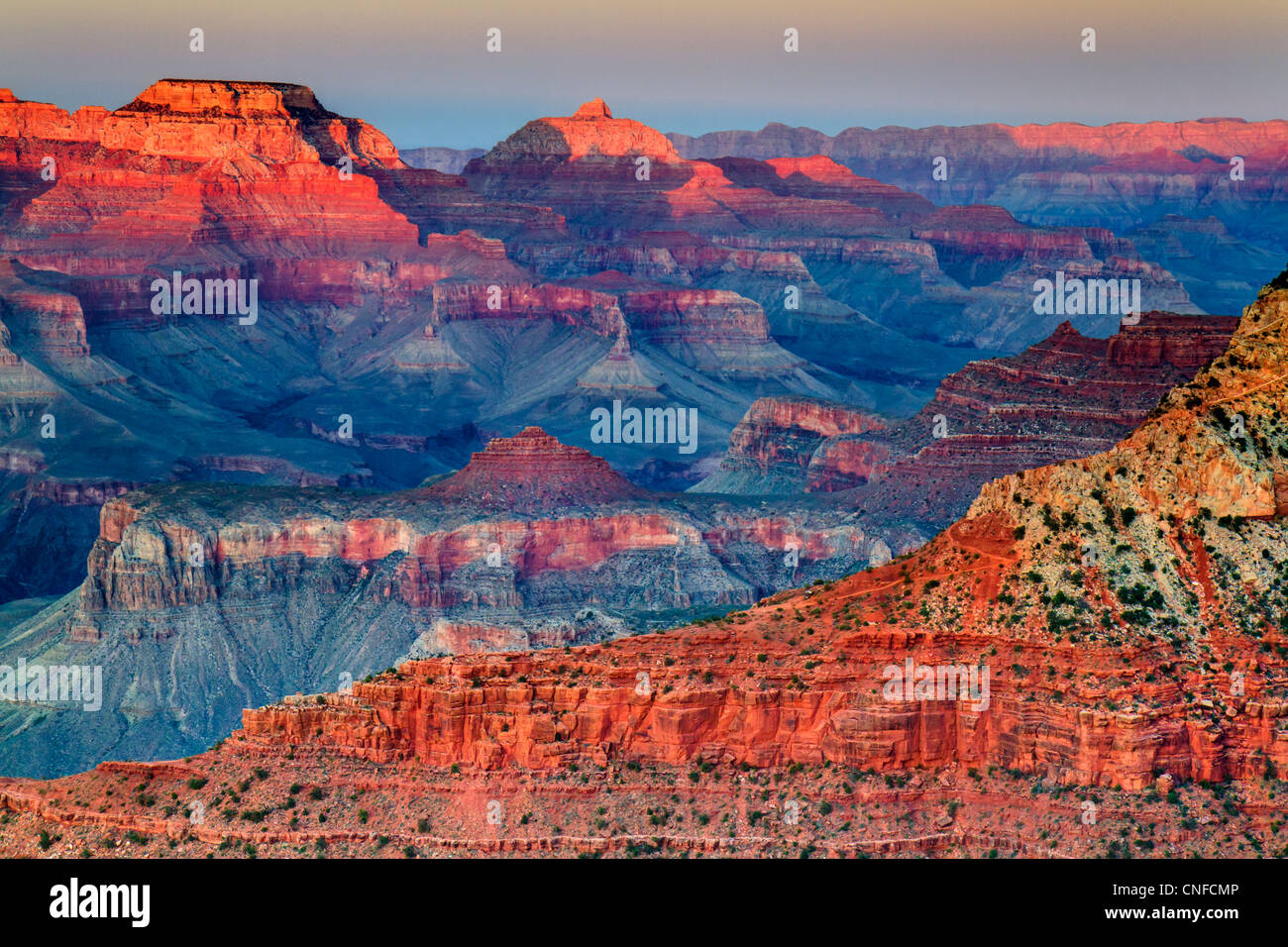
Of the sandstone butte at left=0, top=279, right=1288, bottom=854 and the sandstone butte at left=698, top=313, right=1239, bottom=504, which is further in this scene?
the sandstone butte at left=698, top=313, right=1239, bottom=504

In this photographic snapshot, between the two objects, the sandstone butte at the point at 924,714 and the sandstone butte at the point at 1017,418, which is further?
the sandstone butte at the point at 1017,418

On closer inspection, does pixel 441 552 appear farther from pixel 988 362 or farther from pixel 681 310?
pixel 681 310

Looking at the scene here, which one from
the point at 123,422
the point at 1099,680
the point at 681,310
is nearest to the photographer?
the point at 1099,680

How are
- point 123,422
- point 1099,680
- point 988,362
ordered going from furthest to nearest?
1. point 123,422
2. point 988,362
3. point 1099,680

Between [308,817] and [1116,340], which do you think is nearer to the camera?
[308,817]

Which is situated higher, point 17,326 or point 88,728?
point 17,326

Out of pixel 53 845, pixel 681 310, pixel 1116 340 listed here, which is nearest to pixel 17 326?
pixel 681 310

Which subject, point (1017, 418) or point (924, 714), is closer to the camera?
point (924, 714)

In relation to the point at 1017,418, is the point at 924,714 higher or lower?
lower
